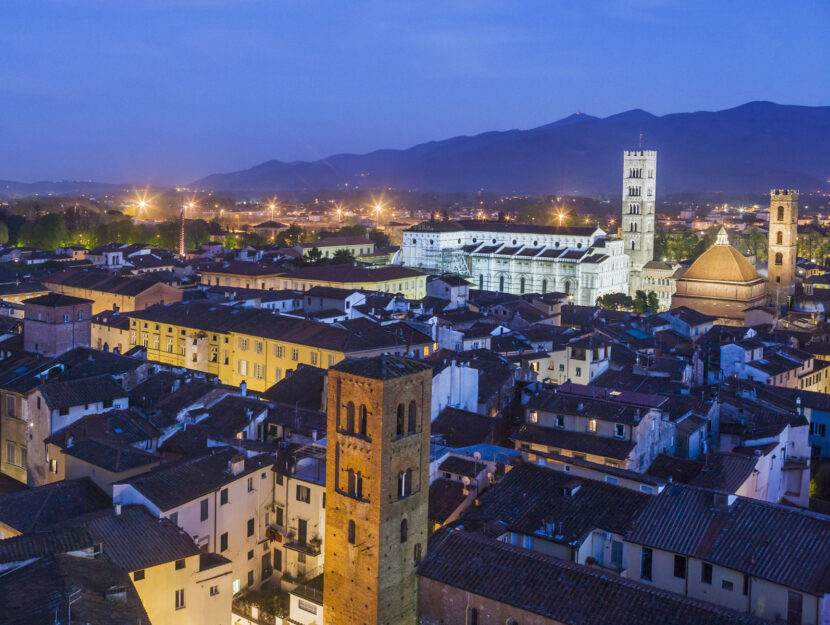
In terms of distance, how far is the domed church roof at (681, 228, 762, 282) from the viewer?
62750 millimetres

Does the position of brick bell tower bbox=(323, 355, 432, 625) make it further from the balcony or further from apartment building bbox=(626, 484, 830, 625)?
apartment building bbox=(626, 484, 830, 625)

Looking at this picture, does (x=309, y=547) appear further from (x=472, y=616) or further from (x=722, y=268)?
(x=722, y=268)

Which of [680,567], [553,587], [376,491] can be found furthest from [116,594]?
[680,567]

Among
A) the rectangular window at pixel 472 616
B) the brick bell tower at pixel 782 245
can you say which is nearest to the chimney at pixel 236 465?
the rectangular window at pixel 472 616

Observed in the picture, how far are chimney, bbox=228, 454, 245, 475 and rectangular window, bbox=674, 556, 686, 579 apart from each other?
10345mm

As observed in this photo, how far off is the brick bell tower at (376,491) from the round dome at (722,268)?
4819 cm

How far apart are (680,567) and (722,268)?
158 feet

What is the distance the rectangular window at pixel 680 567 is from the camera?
1847cm

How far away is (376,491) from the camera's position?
18422 mm

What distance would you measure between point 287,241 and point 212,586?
85744mm

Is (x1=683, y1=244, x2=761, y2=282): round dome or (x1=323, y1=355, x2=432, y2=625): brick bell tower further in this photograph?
(x1=683, y1=244, x2=761, y2=282): round dome

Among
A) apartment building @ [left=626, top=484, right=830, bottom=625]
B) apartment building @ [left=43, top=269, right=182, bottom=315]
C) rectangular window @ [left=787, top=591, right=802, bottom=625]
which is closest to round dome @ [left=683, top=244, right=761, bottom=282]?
apartment building @ [left=43, top=269, right=182, bottom=315]

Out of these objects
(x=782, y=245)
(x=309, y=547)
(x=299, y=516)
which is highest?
(x=782, y=245)

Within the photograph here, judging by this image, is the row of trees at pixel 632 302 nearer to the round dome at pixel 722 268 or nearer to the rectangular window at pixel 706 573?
the round dome at pixel 722 268
